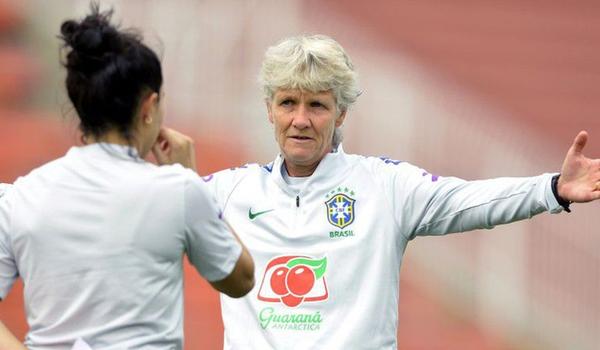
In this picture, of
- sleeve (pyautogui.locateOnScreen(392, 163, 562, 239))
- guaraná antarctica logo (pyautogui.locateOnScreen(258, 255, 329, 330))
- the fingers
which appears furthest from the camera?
guaraná antarctica logo (pyautogui.locateOnScreen(258, 255, 329, 330))

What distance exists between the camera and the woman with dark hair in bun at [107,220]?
2.59m

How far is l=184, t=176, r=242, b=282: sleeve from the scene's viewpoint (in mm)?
2656

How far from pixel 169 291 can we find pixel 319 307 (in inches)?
41.4

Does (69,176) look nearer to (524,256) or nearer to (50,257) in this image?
(50,257)

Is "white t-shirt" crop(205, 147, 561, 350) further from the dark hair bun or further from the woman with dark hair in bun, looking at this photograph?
the dark hair bun

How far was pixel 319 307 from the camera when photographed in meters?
3.64

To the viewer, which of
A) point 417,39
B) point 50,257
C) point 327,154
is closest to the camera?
point 50,257

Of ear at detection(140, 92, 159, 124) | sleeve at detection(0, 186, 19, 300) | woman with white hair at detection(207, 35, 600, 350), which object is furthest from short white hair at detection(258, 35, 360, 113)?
sleeve at detection(0, 186, 19, 300)

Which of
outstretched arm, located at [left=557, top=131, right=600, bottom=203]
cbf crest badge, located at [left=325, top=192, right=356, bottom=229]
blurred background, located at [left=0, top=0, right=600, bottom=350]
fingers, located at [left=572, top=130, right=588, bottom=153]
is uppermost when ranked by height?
fingers, located at [left=572, top=130, right=588, bottom=153]

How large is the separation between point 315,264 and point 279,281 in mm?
119

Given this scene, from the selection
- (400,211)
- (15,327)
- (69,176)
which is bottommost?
(15,327)

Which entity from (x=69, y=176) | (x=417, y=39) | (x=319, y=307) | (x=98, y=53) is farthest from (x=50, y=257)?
(x=417, y=39)

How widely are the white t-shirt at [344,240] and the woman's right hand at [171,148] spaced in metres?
0.98

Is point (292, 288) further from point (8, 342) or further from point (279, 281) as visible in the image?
point (8, 342)
